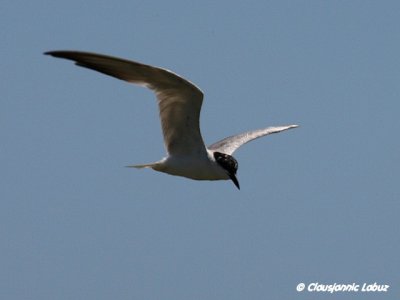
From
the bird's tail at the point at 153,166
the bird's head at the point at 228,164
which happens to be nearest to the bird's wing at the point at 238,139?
the bird's head at the point at 228,164

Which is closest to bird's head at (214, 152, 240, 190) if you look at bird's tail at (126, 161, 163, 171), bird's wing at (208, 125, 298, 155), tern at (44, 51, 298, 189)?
tern at (44, 51, 298, 189)

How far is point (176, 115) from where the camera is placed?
50.2 feet

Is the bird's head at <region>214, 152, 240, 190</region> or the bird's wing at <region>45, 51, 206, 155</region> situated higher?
the bird's wing at <region>45, 51, 206, 155</region>

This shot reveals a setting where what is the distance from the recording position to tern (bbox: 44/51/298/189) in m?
13.3

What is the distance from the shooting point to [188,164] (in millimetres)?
15945

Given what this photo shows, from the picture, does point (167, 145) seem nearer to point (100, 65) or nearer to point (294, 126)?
point (100, 65)

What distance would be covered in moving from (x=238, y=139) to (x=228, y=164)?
125 inches

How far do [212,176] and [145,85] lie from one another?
8.43 ft

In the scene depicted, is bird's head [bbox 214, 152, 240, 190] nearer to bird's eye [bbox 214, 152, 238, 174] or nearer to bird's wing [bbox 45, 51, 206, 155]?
bird's eye [bbox 214, 152, 238, 174]

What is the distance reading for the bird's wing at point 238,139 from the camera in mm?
18953

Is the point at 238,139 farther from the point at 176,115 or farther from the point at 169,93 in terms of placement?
the point at 169,93

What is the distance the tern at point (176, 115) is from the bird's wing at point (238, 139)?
2.23 meters

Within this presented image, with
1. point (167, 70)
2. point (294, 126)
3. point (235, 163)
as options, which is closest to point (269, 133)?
point (294, 126)

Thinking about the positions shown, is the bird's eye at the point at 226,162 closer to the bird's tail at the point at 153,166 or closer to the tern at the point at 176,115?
the tern at the point at 176,115
